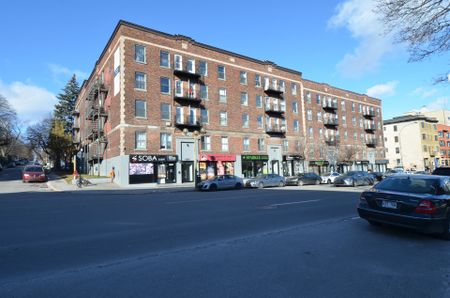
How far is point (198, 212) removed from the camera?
11.4 m

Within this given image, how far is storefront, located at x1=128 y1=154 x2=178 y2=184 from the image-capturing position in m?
29.8

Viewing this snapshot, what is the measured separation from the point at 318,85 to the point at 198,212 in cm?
4630

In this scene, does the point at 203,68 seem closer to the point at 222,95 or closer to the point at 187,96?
the point at 222,95

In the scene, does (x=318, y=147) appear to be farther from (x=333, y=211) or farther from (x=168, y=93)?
(x=333, y=211)

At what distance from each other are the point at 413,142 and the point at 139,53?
7332 cm

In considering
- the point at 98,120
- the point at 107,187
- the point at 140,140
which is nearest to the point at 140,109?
the point at 140,140

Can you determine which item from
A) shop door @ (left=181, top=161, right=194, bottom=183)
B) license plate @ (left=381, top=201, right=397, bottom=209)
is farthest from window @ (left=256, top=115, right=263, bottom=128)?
license plate @ (left=381, top=201, right=397, bottom=209)

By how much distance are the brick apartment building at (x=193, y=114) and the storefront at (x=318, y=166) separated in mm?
195

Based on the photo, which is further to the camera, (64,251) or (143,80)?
(143,80)

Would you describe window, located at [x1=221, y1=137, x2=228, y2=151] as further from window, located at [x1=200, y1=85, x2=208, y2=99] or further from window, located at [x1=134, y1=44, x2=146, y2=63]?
window, located at [x1=134, y1=44, x2=146, y2=63]

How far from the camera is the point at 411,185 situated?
791 centimetres

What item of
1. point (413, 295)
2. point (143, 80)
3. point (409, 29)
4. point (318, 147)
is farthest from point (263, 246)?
point (318, 147)

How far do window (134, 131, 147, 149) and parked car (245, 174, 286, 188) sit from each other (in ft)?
35.9

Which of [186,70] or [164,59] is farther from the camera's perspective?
[186,70]
